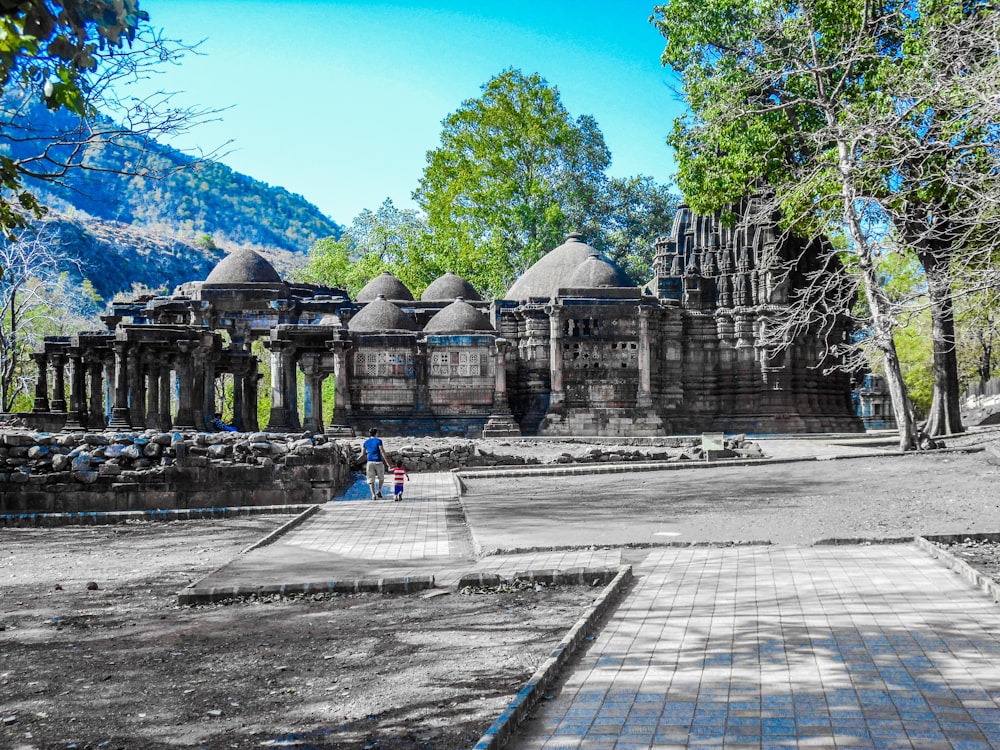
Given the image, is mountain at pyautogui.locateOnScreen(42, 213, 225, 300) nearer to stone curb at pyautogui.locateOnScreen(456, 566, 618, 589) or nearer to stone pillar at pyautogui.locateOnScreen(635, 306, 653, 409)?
stone pillar at pyautogui.locateOnScreen(635, 306, 653, 409)

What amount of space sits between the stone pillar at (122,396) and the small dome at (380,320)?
9.95 meters

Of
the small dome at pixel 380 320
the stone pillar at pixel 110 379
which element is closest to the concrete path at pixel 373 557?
the stone pillar at pixel 110 379

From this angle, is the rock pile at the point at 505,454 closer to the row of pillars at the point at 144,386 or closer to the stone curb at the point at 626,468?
the stone curb at the point at 626,468

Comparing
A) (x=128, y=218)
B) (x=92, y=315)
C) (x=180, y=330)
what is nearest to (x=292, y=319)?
(x=180, y=330)

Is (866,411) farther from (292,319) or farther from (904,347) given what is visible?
(292,319)

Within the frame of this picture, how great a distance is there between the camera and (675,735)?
370 centimetres

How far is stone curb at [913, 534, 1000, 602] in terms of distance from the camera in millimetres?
6202

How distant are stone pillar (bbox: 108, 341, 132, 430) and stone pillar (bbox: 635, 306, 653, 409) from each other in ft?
60.7

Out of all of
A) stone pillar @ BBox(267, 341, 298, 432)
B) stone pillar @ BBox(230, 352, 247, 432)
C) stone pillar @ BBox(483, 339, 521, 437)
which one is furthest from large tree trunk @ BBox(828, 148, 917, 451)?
stone pillar @ BBox(230, 352, 247, 432)

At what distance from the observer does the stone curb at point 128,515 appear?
42.0ft

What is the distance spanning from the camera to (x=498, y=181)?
160 ft

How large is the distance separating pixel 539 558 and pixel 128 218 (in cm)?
17636

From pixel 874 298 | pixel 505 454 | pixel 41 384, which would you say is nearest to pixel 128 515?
pixel 505 454

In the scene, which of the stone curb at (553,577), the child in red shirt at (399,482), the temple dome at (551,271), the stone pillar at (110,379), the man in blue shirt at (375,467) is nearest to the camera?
the stone curb at (553,577)
